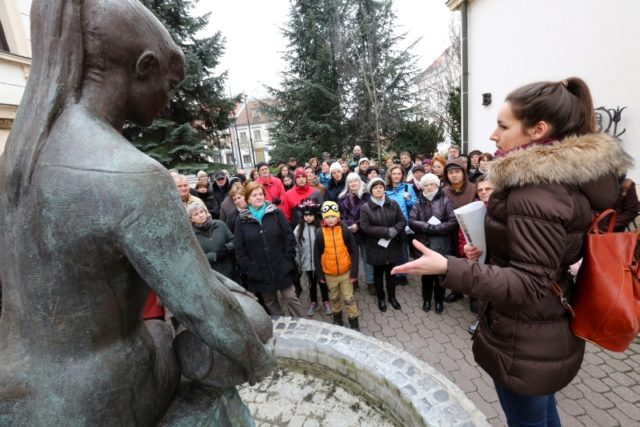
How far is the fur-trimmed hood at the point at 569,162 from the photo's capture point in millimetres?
1374

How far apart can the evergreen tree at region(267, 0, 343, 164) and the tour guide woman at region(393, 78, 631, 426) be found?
15446mm

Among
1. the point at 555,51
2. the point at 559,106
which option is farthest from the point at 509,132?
the point at 555,51

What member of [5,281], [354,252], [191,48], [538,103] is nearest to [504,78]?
[354,252]

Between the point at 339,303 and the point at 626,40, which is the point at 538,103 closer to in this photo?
the point at 339,303

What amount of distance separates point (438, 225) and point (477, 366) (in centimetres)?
165

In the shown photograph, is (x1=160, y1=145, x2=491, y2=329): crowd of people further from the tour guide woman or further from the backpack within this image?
the backpack

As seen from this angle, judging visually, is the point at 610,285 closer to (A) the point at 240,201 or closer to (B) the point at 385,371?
(B) the point at 385,371

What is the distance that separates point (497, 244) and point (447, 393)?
2.91ft

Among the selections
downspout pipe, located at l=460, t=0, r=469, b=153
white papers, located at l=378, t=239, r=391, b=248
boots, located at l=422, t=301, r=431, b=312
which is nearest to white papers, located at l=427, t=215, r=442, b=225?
white papers, located at l=378, t=239, r=391, b=248

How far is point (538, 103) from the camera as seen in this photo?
150 centimetres

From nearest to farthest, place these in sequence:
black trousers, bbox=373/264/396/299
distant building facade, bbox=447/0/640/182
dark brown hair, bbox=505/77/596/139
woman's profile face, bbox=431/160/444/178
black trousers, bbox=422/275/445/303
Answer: dark brown hair, bbox=505/77/596/139 → black trousers, bbox=422/275/445/303 → black trousers, bbox=373/264/396/299 → woman's profile face, bbox=431/160/444/178 → distant building facade, bbox=447/0/640/182

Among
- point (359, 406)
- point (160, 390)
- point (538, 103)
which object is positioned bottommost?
point (359, 406)

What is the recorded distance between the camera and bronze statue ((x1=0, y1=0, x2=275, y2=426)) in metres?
0.84

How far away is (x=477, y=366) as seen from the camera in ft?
11.3
